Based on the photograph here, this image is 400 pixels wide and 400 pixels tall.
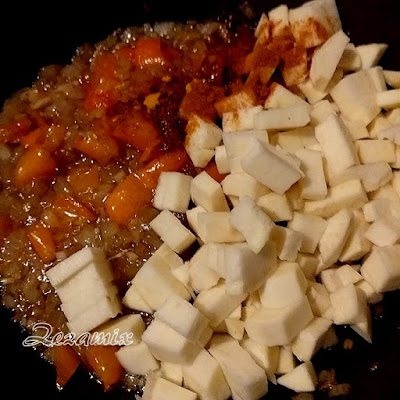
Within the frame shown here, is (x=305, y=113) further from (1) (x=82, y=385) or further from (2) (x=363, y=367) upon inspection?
(1) (x=82, y=385)

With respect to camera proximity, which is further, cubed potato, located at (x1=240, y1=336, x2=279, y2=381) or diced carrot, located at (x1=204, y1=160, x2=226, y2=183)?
diced carrot, located at (x1=204, y1=160, x2=226, y2=183)

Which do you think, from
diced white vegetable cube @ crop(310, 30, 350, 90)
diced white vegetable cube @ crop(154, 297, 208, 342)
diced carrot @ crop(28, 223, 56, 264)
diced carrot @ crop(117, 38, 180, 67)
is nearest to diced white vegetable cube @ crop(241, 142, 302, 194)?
diced white vegetable cube @ crop(310, 30, 350, 90)

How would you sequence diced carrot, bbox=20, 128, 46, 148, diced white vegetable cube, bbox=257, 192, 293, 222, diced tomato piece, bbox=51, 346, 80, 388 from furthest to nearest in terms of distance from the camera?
1. diced carrot, bbox=20, 128, 46, 148
2. diced tomato piece, bbox=51, 346, 80, 388
3. diced white vegetable cube, bbox=257, 192, 293, 222

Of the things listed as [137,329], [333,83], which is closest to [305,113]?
[333,83]

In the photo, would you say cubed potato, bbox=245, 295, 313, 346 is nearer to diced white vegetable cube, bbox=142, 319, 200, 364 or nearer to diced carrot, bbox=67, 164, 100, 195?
diced white vegetable cube, bbox=142, 319, 200, 364

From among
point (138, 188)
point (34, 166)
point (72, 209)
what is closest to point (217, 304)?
point (138, 188)

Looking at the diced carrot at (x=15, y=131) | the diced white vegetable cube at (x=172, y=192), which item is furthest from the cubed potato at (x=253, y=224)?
the diced carrot at (x=15, y=131)
